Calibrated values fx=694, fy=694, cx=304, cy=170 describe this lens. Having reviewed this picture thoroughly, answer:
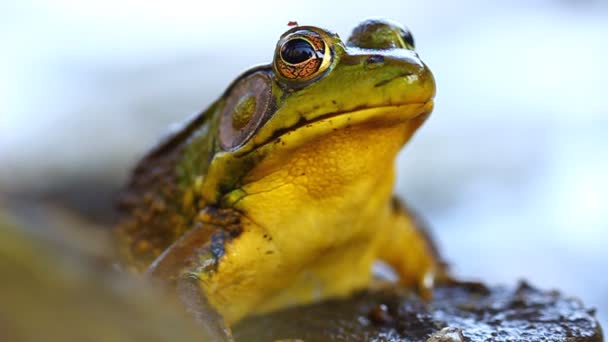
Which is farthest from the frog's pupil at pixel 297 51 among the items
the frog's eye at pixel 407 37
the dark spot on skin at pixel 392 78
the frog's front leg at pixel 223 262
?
the frog's front leg at pixel 223 262

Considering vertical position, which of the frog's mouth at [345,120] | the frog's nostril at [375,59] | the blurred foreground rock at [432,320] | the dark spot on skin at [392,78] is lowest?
the blurred foreground rock at [432,320]

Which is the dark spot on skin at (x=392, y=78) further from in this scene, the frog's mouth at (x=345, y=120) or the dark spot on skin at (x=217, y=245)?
the dark spot on skin at (x=217, y=245)

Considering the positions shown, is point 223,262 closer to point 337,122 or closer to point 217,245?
point 217,245

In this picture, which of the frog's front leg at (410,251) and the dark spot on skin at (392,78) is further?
the frog's front leg at (410,251)

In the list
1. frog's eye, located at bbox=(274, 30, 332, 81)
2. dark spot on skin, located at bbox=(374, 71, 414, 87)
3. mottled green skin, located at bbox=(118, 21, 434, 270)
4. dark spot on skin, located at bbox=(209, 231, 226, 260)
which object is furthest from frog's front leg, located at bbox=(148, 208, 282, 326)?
dark spot on skin, located at bbox=(374, 71, 414, 87)

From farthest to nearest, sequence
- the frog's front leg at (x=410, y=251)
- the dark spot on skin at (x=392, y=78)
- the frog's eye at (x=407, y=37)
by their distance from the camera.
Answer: the frog's front leg at (x=410, y=251)
the frog's eye at (x=407, y=37)
the dark spot on skin at (x=392, y=78)

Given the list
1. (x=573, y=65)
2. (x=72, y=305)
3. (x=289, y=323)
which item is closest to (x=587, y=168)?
(x=573, y=65)

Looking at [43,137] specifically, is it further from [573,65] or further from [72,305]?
[573,65]
